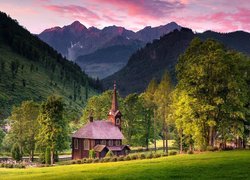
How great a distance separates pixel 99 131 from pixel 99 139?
2.30 metres

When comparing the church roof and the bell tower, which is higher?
the bell tower

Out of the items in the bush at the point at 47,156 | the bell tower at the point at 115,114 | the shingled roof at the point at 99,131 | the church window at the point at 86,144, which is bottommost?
the bush at the point at 47,156

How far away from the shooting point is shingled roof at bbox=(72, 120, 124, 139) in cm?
10719

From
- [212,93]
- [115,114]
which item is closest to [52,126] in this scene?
[115,114]

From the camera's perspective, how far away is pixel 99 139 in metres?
107

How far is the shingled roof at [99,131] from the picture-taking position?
10719 centimetres

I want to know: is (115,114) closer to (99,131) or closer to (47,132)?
(99,131)

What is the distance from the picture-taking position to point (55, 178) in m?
38.8

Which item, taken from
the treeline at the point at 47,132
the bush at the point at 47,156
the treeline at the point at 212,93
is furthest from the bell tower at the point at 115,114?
the treeline at the point at 212,93

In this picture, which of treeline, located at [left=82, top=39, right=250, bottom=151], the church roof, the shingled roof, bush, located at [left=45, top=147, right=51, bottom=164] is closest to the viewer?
treeline, located at [left=82, top=39, right=250, bottom=151]

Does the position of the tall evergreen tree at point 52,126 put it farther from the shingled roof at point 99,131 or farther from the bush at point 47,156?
the shingled roof at point 99,131

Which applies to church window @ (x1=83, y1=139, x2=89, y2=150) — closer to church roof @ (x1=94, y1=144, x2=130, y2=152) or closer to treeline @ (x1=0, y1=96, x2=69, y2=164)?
church roof @ (x1=94, y1=144, x2=130, y2=152)

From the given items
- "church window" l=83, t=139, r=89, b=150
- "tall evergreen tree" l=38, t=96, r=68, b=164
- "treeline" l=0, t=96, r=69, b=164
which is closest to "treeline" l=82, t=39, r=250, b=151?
"tall evergreen tree" l=38, t=96, r=68, b=164

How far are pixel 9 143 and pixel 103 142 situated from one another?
89.1 ft
